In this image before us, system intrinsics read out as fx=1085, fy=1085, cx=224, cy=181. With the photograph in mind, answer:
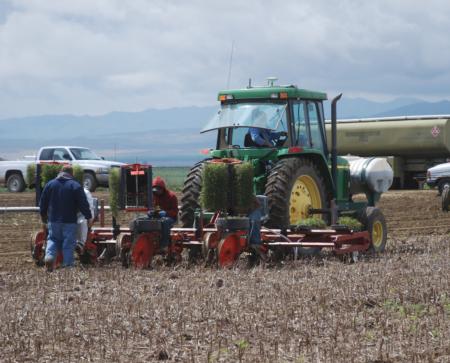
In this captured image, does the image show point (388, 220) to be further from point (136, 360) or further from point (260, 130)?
point (136, 360)

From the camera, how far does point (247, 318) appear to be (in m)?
9.34

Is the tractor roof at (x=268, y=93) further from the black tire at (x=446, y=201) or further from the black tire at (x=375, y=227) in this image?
the black tire at (x=446, y=201)

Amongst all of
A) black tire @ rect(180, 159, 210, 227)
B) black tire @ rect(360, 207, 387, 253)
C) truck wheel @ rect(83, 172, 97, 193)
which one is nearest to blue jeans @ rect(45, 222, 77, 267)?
black tire @ rect(180, 159, 210, 227)

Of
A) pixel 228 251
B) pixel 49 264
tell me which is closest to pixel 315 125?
pixel 228 251

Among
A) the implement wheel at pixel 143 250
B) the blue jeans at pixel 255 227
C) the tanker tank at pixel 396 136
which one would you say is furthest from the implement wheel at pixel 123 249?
the tanker tank at pixel 396 136

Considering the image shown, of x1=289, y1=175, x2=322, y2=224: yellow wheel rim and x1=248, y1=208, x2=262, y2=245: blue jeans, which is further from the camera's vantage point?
x1=289, y1=175, x2=322, y2=224: yellow wheel rim

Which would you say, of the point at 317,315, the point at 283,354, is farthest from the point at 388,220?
the point at 283,354

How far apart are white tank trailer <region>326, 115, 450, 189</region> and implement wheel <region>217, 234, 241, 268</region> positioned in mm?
22909

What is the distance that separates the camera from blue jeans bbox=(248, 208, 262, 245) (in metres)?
14.2

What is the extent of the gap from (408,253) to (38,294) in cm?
647

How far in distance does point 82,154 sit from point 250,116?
21360mm

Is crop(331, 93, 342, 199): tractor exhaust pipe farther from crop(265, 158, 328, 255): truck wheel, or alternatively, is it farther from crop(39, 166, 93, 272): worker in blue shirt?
crop(39, 166, 93, 272): worker in blue shirt

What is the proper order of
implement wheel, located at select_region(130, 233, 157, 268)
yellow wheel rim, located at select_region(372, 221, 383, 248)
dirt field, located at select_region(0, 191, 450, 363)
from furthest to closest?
yellow wheel rim, located at select_region(372, 221, 383, 248) < implement wheel, located at select_region(130, 233, 157, 268) < dirt field, located at select_region(0, 191, 450, 363)

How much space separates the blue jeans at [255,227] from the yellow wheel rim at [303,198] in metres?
1.02
